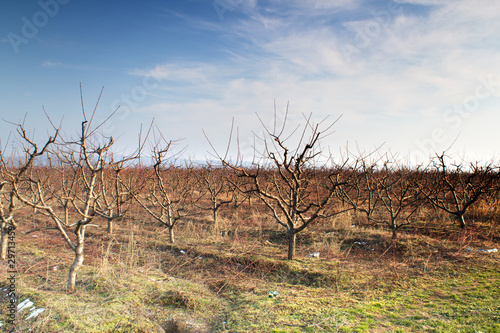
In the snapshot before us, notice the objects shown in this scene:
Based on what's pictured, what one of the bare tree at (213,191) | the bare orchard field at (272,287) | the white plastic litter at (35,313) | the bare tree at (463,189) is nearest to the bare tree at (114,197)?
the bare orchard field at (272,287)

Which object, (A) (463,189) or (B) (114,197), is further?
(A) (463,189)

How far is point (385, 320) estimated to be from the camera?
127 inches

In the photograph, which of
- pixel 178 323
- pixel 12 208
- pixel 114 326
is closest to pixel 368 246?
pixel 178 323

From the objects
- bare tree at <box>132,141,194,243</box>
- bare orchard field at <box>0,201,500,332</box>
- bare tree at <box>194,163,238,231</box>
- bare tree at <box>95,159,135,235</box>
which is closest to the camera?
bare orchard field at <box>0,201,500,332</box>

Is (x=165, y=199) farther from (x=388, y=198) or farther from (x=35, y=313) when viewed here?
(x=388, y=198)

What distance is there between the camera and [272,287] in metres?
4.50

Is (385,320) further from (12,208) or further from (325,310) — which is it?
(12,208)

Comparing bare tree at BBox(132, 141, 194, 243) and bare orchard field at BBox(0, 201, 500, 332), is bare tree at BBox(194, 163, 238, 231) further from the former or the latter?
bare orchard field at BBox(0, 201, 500, 332)

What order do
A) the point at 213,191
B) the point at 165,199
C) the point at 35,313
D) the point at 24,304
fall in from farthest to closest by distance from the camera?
the point at 213,191 → the point at 165,199 → the point at 24,304 → the point at 35,313

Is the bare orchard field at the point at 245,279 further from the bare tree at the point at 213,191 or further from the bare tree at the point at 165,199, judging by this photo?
the bare tree at the point at 213,191

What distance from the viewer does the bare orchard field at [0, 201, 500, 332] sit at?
319cm

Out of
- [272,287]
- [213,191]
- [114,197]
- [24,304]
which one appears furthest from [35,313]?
[213,191]

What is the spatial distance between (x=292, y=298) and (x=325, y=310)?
1.81 feet

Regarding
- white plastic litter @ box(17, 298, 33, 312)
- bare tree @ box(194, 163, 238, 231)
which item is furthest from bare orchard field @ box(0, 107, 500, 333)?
bare tree @ box(194, 163, 238, 231)
